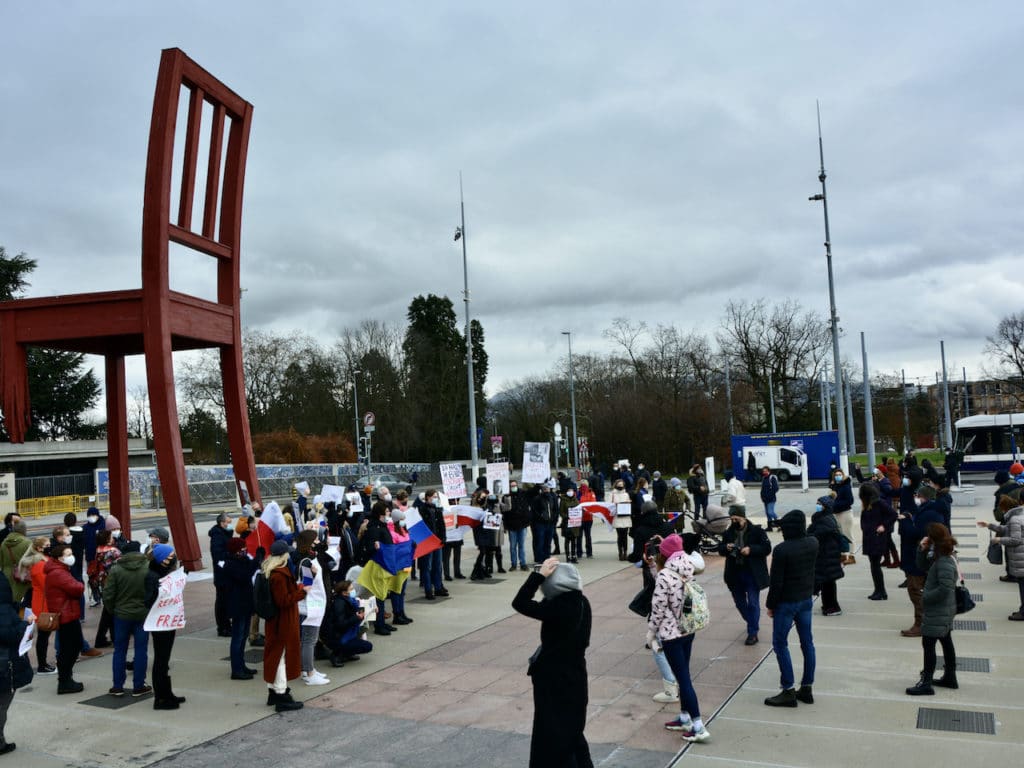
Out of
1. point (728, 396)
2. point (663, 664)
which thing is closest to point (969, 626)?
point (663, 664)

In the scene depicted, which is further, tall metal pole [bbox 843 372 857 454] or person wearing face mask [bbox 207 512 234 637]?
tall metal pole [bbox 843 372 857 454]

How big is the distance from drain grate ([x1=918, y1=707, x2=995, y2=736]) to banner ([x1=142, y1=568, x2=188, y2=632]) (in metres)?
6.70

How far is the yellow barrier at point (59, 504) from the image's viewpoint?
40806 millimetres

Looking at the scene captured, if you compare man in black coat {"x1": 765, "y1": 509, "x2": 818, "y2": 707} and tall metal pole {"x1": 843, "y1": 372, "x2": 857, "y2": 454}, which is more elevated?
tall metal pole {"x1": 843, "y1": 372, "x2": 857, "y2": 454}

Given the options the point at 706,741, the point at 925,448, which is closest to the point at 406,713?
the point at 706,741

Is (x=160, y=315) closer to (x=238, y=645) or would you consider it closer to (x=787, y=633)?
(x=238, y=645)

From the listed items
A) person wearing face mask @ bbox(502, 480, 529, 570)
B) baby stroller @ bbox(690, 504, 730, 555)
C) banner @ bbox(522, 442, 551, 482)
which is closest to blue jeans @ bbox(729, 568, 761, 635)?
baby stroller @ bbox(690, 504, 730, 555)

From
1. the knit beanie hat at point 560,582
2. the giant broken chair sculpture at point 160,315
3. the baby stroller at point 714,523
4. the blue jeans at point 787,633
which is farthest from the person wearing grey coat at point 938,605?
the giant broken chair sculpture at point 160,315

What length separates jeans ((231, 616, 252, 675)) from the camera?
8.84 m

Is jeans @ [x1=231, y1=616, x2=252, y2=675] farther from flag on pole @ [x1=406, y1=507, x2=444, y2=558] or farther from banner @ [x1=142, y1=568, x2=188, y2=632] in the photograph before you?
flag on pole @ [x1=406, y1=507, x2=444, y2=558]

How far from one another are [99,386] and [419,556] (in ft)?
165

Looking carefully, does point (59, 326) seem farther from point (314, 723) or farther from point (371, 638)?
point (314, 723)

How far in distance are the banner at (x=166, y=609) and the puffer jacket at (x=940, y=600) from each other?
686 centimetres

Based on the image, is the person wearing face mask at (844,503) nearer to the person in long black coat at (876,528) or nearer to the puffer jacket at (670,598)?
the person in long black coat at (876,528)
